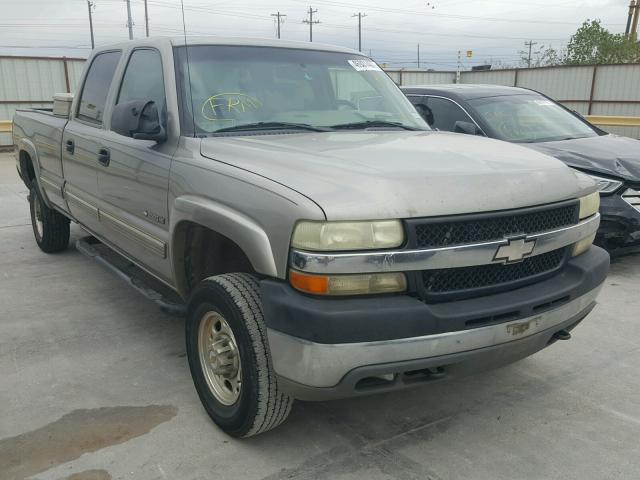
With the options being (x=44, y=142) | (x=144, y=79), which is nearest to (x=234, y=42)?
(x=144, y=79)

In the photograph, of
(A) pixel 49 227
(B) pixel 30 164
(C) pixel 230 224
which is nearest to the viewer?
(C) pixel 230 224

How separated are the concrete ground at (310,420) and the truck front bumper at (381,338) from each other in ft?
1.58

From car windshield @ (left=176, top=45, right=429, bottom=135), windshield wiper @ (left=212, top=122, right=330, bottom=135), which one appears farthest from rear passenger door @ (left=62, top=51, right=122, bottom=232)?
windshield wiper @ (left=212, top=122, right=330, bottom=135)

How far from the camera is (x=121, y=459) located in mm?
2742

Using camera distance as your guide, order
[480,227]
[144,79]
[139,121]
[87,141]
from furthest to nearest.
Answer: [87,141] → [144,79] → [139,121] → [480,227]

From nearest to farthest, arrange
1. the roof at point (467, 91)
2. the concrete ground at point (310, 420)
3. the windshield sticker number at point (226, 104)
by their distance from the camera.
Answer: the concrete ground at point (310, 420), the windshield sticker number at point (226, 104), the roof at point (467, 91)

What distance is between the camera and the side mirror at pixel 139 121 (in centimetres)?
325

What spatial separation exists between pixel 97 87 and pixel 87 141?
1.64ft

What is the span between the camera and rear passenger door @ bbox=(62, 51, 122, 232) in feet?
14.3

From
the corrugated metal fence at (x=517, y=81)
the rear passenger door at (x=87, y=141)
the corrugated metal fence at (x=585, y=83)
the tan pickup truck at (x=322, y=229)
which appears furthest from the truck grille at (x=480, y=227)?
the corrugated metal fence at (x=585, y=83)

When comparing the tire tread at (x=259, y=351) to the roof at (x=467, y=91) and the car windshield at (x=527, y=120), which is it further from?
the roof at (x=467, y=91)

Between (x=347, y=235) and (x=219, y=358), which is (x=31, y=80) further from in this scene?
(x=347, y=235)

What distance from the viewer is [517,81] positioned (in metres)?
22.6

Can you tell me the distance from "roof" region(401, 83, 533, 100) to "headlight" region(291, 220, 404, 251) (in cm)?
477
